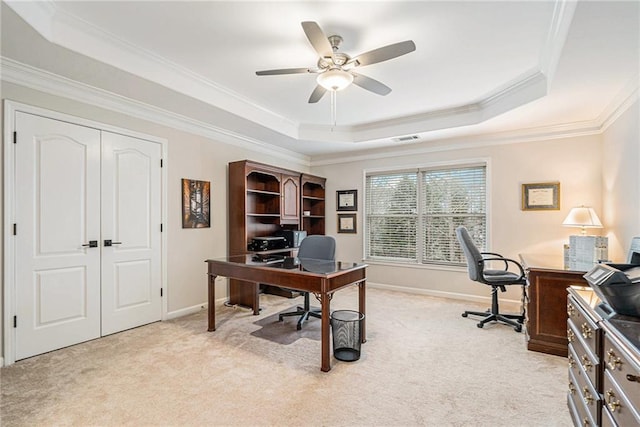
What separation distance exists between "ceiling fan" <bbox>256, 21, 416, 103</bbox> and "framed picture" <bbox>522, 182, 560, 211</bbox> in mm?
2867

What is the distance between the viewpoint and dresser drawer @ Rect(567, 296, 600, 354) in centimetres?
143

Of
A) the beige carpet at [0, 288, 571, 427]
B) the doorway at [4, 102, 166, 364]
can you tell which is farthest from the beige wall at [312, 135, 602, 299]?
the doorway at [4, 102, 166, 364]

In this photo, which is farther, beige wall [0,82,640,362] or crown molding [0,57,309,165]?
beige wall [0,82,640,362]

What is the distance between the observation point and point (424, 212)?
17.1ft

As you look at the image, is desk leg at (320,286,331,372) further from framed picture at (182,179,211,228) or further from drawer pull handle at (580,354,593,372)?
framed picture at (182,179,211,228)

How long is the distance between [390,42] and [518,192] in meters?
3.04

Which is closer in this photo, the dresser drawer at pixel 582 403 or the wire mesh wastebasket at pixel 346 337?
the dresser drawer at pixel 582 403

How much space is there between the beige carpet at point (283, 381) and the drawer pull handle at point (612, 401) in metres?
0.80

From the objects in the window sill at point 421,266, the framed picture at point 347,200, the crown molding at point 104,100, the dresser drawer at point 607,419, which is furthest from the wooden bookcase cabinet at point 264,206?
the dresser drawer at point 607,419

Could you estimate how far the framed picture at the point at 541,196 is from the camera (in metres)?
4.12

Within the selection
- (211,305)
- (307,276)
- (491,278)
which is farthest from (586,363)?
(211,305)

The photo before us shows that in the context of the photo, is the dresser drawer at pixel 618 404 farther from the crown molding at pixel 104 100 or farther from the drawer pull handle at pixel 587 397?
the crown molding at pixel 104 100

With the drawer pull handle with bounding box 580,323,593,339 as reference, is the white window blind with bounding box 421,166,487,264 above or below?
above

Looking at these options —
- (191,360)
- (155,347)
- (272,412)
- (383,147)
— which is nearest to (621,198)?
(383,147)
